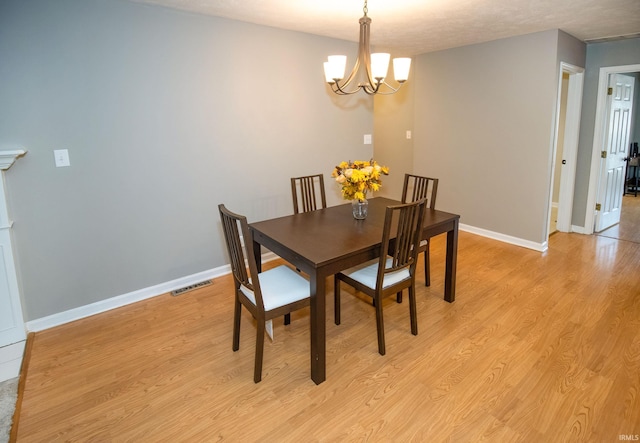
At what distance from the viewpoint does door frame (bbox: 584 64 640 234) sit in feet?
13.2

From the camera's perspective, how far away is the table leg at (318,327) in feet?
6.35

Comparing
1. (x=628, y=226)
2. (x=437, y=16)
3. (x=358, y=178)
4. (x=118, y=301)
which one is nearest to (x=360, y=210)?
(x=358, y=178)

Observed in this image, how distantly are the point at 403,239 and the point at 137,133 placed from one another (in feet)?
7.11

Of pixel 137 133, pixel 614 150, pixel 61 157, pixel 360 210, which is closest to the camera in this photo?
pixel 61 157

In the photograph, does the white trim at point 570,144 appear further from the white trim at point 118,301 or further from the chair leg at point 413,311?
the white trim at point 118,301

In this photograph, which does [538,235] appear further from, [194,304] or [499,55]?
[194,304]

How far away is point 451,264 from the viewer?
9.25 feet

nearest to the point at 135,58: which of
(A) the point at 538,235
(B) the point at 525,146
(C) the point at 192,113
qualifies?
(C) the point at 192,113

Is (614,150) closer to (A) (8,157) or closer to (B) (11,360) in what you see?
(A) (8,157)

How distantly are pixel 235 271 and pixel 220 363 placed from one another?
0.59m

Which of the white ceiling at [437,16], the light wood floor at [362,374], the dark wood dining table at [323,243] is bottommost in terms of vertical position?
the light wood floor at [362,374]

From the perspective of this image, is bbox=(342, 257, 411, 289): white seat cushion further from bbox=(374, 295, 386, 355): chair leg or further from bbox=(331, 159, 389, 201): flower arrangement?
bbox=(331, 159, 389, 201): flower arrangement

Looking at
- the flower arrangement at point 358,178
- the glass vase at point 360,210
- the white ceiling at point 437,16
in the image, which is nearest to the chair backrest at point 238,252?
the flower arrangement at point 358,178

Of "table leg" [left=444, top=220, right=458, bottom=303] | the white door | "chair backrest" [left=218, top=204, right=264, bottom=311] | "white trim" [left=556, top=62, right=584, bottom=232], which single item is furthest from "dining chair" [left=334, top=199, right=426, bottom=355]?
the white door
